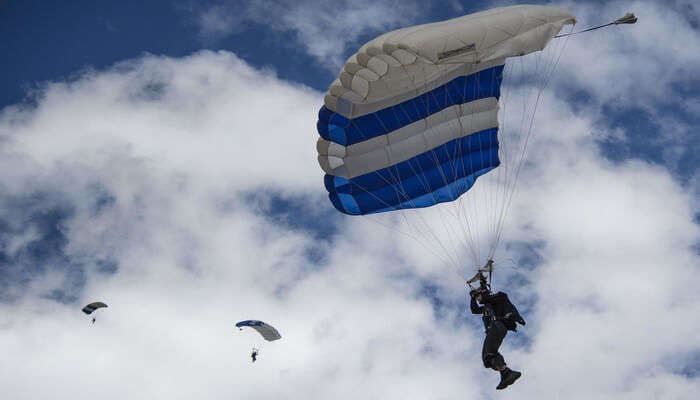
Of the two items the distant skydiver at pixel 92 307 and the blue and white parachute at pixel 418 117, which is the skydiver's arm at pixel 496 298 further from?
the distant skydiver at pixel 92 307

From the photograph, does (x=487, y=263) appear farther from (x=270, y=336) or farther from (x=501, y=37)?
(x=270, y=336)

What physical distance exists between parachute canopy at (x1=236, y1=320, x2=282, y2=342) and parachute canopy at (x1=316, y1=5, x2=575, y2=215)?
6094 millimetres

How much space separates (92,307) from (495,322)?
17739mm

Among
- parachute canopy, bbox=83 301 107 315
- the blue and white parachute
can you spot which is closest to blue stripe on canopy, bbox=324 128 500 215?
the blue and white parachute

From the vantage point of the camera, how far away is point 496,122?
18406 mm

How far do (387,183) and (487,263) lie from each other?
4.44m

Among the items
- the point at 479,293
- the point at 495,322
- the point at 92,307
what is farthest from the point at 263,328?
the point at 495,322

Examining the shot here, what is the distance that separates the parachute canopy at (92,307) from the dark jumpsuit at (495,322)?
16853 mm

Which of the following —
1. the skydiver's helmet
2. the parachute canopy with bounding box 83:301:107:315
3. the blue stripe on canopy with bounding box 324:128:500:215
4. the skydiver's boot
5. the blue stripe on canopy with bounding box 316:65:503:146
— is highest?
the parachute canopy with bounding box 83:301:107:315

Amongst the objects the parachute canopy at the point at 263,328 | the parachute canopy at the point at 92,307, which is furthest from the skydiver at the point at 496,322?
the parachute canopy at the point at 92,307

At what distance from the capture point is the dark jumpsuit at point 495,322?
14.1 meters

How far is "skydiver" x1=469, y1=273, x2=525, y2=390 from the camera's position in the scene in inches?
551

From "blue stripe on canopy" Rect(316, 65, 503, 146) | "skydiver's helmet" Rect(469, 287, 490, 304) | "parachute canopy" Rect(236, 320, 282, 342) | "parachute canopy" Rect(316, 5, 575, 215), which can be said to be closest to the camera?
"skydiver's helmet" Rect(469, 287, 490, 304)

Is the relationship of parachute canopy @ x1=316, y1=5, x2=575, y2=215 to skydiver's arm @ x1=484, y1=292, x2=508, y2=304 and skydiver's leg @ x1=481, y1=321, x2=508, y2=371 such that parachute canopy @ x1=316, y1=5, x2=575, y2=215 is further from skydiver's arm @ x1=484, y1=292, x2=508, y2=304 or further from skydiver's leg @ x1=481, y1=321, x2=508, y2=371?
skydiver's leg @ x1=481, y1=321, x2=508, y2=371
